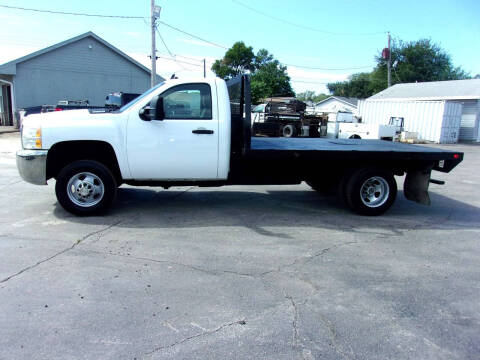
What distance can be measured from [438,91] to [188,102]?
31.5m

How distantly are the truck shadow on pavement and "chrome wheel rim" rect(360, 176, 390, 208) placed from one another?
0.28 m

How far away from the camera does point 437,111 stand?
26.8 meters

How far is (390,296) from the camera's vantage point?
150 inches

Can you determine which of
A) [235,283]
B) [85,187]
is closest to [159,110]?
[85,187]

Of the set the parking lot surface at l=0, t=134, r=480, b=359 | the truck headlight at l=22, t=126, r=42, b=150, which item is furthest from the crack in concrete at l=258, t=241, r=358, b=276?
the truck headlight at l=22, t=126, r=42, b=150

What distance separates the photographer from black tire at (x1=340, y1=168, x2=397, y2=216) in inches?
256

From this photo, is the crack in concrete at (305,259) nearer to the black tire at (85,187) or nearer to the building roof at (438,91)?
the black tire at (85,187)

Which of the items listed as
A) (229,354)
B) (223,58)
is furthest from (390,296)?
(223,58)

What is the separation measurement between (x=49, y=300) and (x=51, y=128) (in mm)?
3015

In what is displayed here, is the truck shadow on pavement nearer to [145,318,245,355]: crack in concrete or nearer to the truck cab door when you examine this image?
the truck cab door

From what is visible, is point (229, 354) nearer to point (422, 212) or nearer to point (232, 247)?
point (232, 247)

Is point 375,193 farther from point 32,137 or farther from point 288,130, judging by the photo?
point 288,130

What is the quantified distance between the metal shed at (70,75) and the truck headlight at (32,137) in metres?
21.3

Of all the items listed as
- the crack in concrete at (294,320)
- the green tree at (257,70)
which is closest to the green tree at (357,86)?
the green tree at (257,70)
